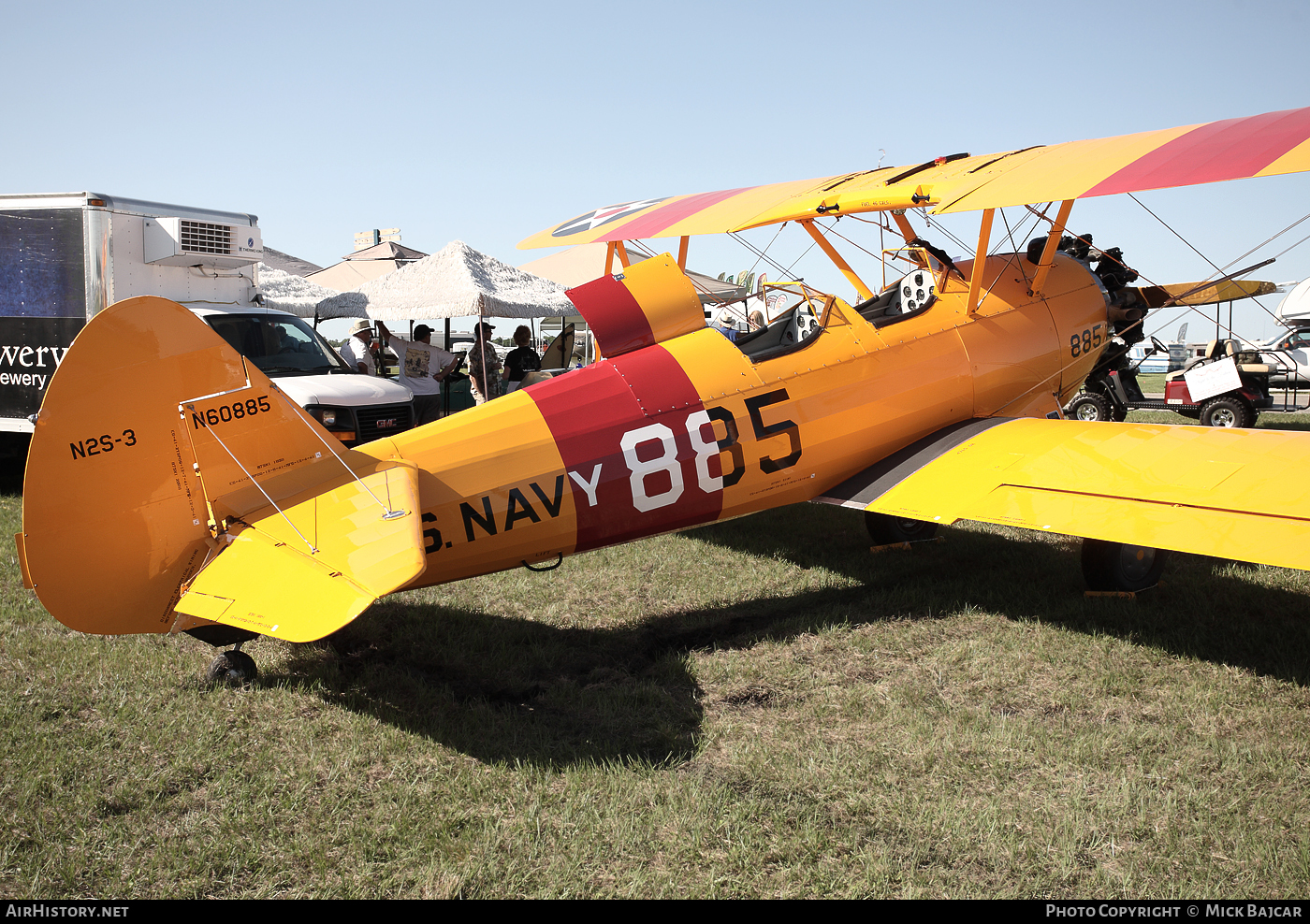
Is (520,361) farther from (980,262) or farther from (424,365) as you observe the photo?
(980,262)

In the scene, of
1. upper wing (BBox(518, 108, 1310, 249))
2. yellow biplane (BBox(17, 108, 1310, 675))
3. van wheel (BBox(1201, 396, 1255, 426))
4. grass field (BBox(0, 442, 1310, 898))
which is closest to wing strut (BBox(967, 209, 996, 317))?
yellow biplane (BBox(17, 108, 1310, 675))

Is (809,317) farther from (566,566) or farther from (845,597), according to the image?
(566,566)

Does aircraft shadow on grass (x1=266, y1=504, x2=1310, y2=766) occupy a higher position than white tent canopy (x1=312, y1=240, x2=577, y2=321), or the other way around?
white tent canopy (x1=312, y1=240, x2=577, y2=321)

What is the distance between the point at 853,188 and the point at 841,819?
458cm

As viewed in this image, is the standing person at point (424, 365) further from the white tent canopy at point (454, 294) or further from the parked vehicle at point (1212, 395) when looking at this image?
the parked vehicle at point (1212, 395)

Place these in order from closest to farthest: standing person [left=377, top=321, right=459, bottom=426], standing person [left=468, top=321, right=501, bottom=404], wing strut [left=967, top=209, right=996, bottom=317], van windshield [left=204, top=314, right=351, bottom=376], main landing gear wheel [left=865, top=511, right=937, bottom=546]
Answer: wing strut [left=967, top=209, right=996, bottom=317] < main landing gear wheel [left=865, top=511, right=937, bottom=546] < van windshield [left=204, top=314, right=351, bottom=376] < standing person [left=377, top=321, right=459, bottom=426] < standing person [left=468, top=321, right=501, bottom=404]

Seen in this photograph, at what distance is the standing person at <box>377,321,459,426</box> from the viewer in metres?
11.2

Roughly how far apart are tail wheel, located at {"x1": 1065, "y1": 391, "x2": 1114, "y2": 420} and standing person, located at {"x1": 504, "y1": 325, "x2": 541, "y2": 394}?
835cm

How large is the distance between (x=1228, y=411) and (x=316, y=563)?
13533 mm

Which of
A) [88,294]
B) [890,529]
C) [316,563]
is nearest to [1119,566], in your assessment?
[890,529]

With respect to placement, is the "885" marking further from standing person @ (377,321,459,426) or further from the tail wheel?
standing person @ (377,321,459,426)

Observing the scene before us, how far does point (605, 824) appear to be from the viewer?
3.00m

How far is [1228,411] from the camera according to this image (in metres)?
12.4

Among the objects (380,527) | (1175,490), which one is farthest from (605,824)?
(1175,490)
